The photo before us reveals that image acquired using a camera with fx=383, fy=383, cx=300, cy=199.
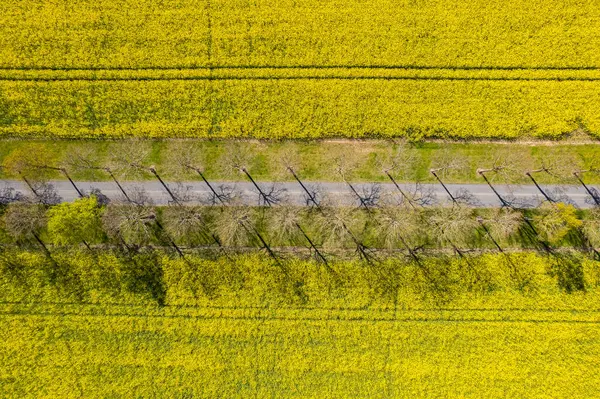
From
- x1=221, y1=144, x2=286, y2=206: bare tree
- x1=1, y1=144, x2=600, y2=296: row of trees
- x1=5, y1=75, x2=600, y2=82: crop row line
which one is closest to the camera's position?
x1=1, y1=144, x2=600, y2=296: row of trees

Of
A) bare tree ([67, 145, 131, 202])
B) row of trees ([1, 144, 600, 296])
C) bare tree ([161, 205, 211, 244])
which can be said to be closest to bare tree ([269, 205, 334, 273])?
row of trees ([1, 144, 600, 296])

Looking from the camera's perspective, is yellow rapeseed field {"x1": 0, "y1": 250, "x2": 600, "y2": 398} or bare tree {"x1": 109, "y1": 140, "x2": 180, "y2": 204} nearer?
yellow rapeseed field {"x1": 0, "y1": 250, "x2": 600, "y2": 398}

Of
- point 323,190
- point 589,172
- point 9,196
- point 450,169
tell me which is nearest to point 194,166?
point 323,190

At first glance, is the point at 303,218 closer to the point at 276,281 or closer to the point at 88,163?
the point at 276,281

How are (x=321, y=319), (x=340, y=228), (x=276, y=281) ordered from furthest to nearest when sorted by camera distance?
(x=340, y=228) < (x=276, y=281) < (x=321, y=319)

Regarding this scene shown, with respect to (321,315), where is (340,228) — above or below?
above

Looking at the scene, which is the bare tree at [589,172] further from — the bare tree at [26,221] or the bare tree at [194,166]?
the bare tree at [26,221]

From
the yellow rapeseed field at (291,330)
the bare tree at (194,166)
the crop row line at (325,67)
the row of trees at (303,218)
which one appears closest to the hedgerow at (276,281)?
the yellow rapeseed field at (291,330)

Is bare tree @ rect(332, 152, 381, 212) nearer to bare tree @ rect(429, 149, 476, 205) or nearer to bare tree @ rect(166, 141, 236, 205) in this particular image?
bare tree @ rect(429, 149, 476, 205)
